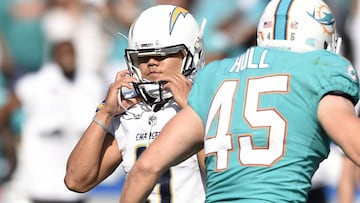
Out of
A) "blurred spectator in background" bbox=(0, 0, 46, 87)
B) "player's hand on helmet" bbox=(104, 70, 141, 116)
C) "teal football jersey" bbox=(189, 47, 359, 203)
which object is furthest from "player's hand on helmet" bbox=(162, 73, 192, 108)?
"blurred spectator in background" bbox=(0, 0, 46, 87)

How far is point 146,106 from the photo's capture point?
4383 mm

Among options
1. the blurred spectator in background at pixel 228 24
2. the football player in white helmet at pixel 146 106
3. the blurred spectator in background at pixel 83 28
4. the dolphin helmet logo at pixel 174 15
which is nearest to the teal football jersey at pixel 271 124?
the football player in white helmet at pixel 146 106

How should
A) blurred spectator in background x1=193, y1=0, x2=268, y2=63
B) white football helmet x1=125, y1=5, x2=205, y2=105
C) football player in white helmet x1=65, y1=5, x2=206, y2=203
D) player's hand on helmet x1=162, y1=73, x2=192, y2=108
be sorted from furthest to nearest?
1. blurred spectator in background x1=193, y1=0, x2=268, y2=63
2. white football helmet x1=125, y1=5, x2=205, y2=105
3. football player in white helmet x1=65, y1=5, x2=206, y2=203
4. player's hand on helmet x1=162, y1=73, x2=192, y2=108

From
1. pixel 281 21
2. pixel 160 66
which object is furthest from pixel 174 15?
pixel 281 21

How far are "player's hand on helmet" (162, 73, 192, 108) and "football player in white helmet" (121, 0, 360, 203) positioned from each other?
54 cm

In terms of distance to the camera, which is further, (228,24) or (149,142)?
(228,24)

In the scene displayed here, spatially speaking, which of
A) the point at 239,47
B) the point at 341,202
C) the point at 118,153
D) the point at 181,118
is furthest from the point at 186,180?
the point at 239,47

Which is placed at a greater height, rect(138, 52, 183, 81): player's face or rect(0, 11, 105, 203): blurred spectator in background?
rect(138, 52, 183, 81): player's face

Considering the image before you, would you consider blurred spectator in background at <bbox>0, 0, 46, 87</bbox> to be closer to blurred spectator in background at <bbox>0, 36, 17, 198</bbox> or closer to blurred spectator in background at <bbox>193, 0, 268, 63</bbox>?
blurred spectator in background at <bbox>0, 36, 17, 198</bbox>

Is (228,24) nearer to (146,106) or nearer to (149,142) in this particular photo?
(146,106)

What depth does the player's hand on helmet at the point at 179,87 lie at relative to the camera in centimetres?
405

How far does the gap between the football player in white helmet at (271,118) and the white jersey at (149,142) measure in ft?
2.12

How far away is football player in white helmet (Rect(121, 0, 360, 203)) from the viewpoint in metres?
3.20

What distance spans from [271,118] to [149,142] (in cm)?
109
